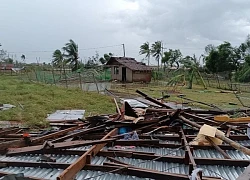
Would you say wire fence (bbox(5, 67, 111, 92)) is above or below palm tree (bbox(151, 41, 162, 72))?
below

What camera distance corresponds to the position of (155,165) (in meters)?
3.30

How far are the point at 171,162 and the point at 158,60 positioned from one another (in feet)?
152

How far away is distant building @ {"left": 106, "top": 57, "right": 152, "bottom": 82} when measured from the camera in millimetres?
34500

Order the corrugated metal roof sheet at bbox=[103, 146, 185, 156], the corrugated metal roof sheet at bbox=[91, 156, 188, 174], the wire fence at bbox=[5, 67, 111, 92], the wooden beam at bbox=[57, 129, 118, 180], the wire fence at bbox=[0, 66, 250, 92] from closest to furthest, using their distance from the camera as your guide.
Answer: the wooden beam at bbox=[57, 129, 118, 180]
the corrugated metal roof sheet at bbox=[91, 156, 188, 174]
the corrugated metal roof sheet at bbox=[103, 146, 185, 156]
the wire fence at bbox=[0, 66, 250, 92]
the wire fence at bbox=[5, 67, 111, 92]

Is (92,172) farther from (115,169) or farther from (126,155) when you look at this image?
(126,155)

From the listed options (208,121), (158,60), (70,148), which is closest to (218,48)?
(158,60)

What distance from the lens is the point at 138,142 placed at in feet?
13.1

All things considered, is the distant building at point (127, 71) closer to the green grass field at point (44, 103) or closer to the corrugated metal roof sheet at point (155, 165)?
the green grass field at point (44, 103)

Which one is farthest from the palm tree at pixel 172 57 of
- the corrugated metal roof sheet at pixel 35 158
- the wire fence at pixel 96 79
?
the corrugated metal roof sheet at pixel 35 158

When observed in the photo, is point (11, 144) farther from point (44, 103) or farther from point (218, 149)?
point (44, 103)

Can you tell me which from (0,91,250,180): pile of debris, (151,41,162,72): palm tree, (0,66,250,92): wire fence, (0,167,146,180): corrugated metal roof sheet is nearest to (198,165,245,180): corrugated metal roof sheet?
(0,91,250,180): pile of debris

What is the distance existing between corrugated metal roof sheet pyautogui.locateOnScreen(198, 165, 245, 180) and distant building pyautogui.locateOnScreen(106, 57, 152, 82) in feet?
101

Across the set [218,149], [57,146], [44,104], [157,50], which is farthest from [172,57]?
[57,146]

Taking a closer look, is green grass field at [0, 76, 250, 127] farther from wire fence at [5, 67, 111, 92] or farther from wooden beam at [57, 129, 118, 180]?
wire fence at [5, 67, 111, 92]
